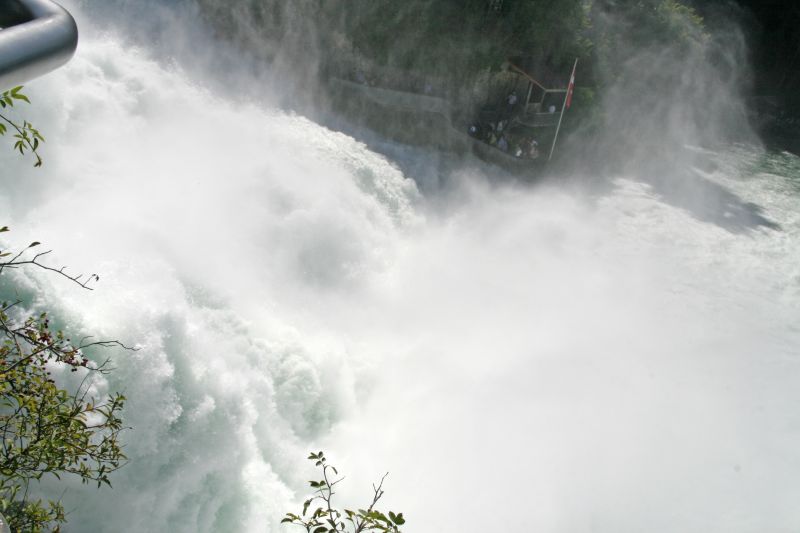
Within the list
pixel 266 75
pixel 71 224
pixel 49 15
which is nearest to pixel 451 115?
Result: pixel 266 75

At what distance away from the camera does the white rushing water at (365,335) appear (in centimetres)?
690

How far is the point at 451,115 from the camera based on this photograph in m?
17.5

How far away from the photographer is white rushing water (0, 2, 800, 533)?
690cm

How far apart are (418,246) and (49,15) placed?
12775mm

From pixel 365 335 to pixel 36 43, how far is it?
33.0ft

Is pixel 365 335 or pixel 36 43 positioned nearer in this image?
pixel 36 43

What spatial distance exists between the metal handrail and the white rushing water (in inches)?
221

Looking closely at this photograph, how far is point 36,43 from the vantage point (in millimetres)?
886

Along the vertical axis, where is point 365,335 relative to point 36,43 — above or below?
above

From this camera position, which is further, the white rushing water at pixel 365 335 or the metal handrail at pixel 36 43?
the white rushing water at pixel 365 335

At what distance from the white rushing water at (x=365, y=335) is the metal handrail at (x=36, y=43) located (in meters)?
5.62

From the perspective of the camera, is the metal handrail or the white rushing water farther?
the white rushing water

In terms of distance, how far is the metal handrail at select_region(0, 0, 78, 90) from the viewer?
33.5 inches

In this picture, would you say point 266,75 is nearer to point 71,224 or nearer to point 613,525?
point 71,224
